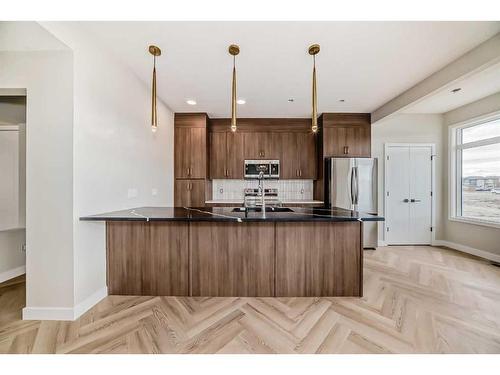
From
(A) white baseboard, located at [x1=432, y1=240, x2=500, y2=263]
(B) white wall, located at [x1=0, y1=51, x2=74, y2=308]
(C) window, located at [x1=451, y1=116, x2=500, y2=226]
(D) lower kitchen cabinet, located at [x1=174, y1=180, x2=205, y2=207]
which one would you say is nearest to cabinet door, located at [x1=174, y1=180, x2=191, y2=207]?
(D) lower kitchen cabinet, located at [x1=174, y1=180, x2=205, y2=207]

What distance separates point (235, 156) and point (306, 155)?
1.48 m

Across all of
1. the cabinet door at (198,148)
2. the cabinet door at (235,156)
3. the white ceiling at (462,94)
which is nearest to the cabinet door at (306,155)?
the cabinet door at (235,156)

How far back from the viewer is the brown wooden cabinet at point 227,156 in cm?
473

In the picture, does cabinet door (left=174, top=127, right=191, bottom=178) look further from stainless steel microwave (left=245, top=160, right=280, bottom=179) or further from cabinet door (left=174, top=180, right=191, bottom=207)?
stainless steel microwave (left=245, top=160, right=280, bottom=179)

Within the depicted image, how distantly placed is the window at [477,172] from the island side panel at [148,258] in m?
4.87

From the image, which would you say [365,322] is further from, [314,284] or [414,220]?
[414,220]

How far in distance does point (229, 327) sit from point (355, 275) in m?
1.41

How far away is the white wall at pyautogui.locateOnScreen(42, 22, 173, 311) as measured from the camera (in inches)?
79.9

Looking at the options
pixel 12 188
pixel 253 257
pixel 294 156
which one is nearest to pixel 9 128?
pixel 12 188

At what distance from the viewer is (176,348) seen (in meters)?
1.65

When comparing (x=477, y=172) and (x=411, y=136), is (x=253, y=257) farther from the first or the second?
(x=477, y=172)
